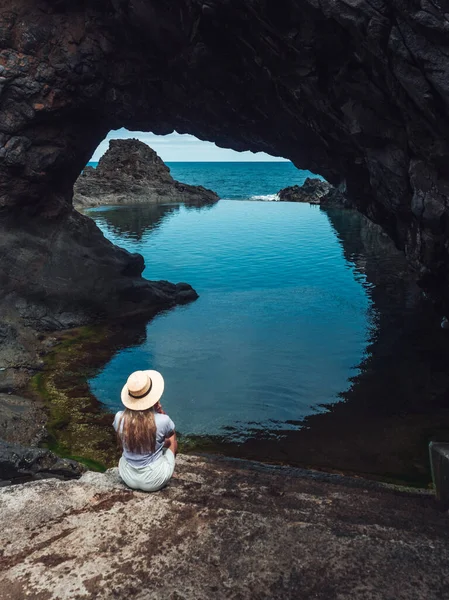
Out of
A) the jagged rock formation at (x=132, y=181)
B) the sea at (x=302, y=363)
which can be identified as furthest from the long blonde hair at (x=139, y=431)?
the jagged rock formation at (x=132, y=181)

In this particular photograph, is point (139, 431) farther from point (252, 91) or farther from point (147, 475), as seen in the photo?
point (252, 91)

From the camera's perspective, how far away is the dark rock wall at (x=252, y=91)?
1198 centimetres

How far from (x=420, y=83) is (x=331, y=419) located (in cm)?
952

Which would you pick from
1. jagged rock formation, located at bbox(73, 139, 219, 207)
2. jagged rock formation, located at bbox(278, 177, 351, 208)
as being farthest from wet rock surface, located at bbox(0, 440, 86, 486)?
jagged rock formation, located at bbox(278, 177, 351, 208)

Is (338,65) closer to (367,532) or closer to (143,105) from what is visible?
(143,105)

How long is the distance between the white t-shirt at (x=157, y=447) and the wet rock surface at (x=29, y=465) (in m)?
2.29

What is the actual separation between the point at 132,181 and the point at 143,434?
294 ft

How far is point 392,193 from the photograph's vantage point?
52.1 feet

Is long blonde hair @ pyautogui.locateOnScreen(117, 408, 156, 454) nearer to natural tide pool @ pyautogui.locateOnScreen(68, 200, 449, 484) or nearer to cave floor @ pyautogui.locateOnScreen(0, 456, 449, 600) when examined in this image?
cave floor @ pyautogui.locateOnScreen(0, 456, 449, 600)

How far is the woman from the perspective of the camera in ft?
23.4

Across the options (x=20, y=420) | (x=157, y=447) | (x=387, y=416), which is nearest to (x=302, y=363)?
(x=387, y=416)

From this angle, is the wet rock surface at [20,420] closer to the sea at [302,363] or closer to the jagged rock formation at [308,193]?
the sea at [302,363]

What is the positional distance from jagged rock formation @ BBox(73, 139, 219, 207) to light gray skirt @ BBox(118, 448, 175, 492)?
8216 centimetres

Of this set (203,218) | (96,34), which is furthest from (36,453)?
(203,218)
